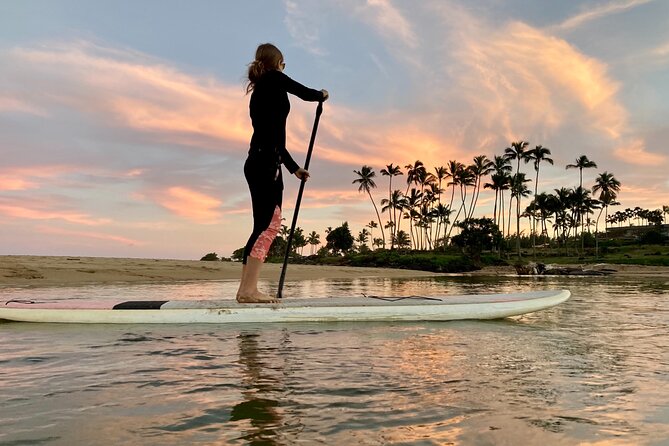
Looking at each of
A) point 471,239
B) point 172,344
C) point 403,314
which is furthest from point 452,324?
point 471,239

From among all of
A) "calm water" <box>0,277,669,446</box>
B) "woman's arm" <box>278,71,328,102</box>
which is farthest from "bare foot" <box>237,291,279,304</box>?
"woman's arm" <box>278,71,328,102</box>

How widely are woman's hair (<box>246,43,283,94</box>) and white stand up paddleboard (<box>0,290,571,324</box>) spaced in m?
3.37

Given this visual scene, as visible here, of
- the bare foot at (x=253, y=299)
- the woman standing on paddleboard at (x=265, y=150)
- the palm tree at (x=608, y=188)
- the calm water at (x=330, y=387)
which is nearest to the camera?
the calm water at (x=330, y=387)

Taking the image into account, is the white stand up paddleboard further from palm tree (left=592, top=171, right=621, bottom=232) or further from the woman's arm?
palm tree (left=592, top=171, right=621, bottom=232)

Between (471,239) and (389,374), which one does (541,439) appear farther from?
(471,239)

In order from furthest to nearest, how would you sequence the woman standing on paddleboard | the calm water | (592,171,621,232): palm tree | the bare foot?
(592,171,621,232): palm tree
the bare foot
the woman standing on paddleboard
the calm water

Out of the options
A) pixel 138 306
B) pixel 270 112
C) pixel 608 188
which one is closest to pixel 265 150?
pixel 270 112

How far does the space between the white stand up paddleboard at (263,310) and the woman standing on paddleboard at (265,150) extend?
370mm

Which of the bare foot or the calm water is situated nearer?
the calm water

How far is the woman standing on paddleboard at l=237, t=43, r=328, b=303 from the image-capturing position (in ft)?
22.5

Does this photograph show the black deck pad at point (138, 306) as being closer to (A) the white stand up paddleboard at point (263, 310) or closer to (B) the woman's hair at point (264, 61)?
(A) the white stand up paddleboard at point (263, 310)

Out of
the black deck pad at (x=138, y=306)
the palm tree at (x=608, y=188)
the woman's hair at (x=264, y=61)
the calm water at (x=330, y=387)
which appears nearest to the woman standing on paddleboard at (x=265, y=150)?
the woman's hair at (x=264, y=61)

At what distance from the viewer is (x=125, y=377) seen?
3.82 m

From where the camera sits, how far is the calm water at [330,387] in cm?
257
